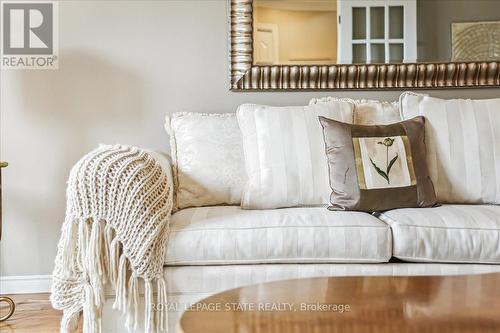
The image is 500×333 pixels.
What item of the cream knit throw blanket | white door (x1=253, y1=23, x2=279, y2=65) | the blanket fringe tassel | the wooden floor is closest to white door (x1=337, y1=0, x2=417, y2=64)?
white door (x1=253, y1=23, x2=279, y2=65)

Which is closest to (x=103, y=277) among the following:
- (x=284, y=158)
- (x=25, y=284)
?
(x=284, y=158)

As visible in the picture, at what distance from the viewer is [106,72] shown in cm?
244

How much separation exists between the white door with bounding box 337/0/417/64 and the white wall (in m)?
0.68

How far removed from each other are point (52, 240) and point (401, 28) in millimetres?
2206

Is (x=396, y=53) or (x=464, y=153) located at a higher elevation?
(x=396, y=53)

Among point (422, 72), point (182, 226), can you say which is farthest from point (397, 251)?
point (422, 72)

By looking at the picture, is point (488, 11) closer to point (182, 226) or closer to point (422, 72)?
point (422, 72)

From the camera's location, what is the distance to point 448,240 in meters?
1.55

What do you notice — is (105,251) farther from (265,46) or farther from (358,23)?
(358,23)

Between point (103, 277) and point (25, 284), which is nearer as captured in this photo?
point (103, 277)

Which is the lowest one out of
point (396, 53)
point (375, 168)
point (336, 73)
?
point (375, 168)

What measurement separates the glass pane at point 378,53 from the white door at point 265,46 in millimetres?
521

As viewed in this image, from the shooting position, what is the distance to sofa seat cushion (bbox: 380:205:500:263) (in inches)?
60.7

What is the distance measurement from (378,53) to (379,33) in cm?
11
